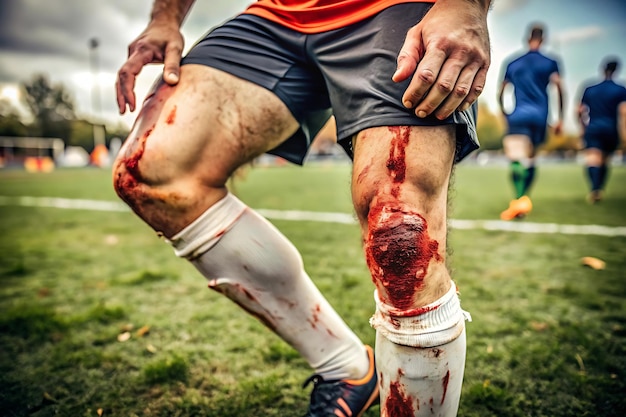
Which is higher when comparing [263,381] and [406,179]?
[406,179]

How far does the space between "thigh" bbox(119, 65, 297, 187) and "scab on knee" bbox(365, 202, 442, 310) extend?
0.47m

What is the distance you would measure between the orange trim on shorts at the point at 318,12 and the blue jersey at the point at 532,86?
5.03m

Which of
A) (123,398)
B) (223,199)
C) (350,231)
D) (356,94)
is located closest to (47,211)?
(350,231)

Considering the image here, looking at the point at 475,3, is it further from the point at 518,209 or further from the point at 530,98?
the point at 530,98

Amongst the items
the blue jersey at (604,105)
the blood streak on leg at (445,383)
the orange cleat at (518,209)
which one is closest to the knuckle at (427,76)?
the blood streak on leg at (445,383)

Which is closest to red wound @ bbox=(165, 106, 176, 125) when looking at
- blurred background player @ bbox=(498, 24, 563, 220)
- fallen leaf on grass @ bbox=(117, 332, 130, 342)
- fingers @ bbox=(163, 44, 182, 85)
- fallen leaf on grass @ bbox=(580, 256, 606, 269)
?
fingers @ bbox=(163, 44, 182, 85)

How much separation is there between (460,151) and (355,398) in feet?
2.48

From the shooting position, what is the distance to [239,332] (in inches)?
77.9

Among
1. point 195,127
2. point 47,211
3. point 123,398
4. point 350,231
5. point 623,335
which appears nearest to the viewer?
point 195,127

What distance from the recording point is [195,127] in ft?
3.75

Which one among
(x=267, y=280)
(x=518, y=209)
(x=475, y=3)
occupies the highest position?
(x=475, y=3)

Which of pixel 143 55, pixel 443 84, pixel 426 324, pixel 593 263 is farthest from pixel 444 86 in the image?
pixel 593 263

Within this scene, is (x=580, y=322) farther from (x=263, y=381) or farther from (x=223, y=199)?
(x=223, y=199)

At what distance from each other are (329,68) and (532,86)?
5371mm
